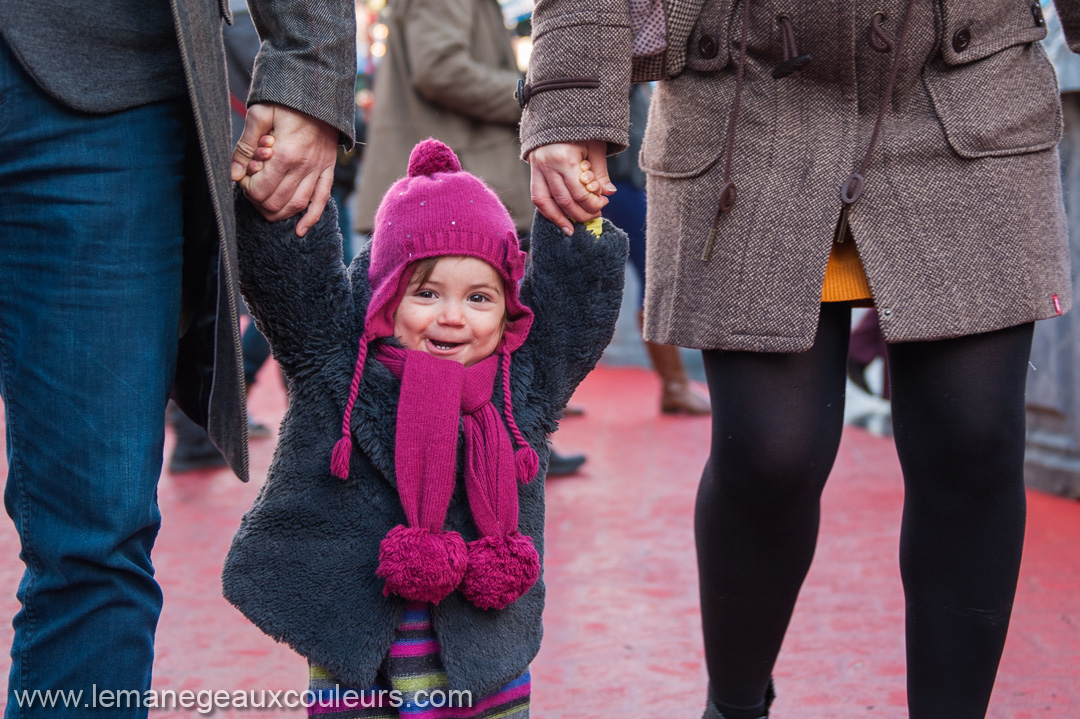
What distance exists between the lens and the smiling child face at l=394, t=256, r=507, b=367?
1.80 meters

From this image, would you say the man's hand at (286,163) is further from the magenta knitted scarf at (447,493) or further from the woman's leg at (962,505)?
the woman's leg at (962,505)

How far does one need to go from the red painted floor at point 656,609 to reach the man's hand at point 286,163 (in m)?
1.26

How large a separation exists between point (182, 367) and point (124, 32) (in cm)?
53

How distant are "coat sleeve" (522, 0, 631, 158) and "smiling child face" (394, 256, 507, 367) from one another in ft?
0.77

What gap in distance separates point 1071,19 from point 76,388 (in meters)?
1.75

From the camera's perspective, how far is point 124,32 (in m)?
1.50

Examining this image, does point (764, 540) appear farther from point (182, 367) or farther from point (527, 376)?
point (182, 367)

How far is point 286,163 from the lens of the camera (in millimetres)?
1620

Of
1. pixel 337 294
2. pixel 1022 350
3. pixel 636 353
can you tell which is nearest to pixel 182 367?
pixel 337 294

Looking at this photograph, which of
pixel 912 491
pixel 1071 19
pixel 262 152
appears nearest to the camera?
pixel 262 152

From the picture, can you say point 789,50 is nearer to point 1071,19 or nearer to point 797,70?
point 797,70

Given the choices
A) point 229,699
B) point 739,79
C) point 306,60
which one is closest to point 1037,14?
point 739,79

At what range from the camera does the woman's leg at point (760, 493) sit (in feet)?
5.94

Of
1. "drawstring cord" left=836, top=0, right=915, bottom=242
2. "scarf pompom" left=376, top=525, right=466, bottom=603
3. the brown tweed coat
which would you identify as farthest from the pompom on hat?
"drawstring cord" left=836, top=0, right=915, bottom=242
